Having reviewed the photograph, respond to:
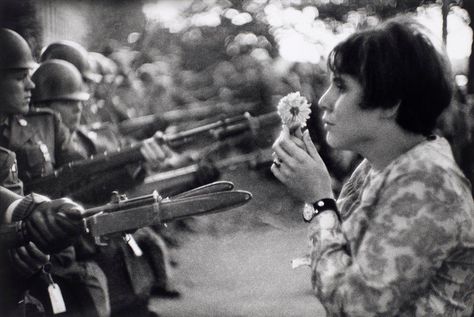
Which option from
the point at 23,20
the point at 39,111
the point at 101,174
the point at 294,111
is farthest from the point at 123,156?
the point at 294,111

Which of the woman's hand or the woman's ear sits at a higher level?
the woman's ear

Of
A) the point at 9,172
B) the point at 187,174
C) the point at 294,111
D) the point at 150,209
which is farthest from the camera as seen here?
the point at 187,174

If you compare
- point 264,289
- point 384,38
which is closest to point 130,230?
point 264,289

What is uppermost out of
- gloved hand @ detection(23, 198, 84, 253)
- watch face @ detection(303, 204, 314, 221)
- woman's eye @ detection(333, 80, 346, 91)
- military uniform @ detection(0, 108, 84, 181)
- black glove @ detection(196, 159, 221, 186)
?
woman's eye @ detection(333, 80, 346, 91)

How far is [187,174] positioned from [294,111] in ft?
2.23

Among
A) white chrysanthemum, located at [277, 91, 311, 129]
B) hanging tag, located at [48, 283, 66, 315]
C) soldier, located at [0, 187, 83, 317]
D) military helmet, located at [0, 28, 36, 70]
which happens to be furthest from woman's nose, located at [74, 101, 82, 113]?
white chrysanthemum, located at [277, 91, 311, 129]

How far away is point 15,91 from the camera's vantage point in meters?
2.08

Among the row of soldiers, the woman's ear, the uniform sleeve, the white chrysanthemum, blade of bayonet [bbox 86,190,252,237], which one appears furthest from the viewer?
the row of soldiers

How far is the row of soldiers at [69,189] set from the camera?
2059mm

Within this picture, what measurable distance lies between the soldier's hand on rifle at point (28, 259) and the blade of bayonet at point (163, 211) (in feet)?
0.77

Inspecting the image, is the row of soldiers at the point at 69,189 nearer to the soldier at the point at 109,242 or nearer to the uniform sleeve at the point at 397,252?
the soldier at the point at 109,242

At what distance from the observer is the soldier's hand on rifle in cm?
207

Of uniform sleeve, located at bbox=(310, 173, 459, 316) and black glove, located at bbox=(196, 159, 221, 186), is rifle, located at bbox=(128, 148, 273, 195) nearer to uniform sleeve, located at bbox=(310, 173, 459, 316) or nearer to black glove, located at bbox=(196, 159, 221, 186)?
black glove, located at bbox=(196, 159, 221, 186)

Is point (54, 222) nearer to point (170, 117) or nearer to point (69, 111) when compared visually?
point (69, 111)
